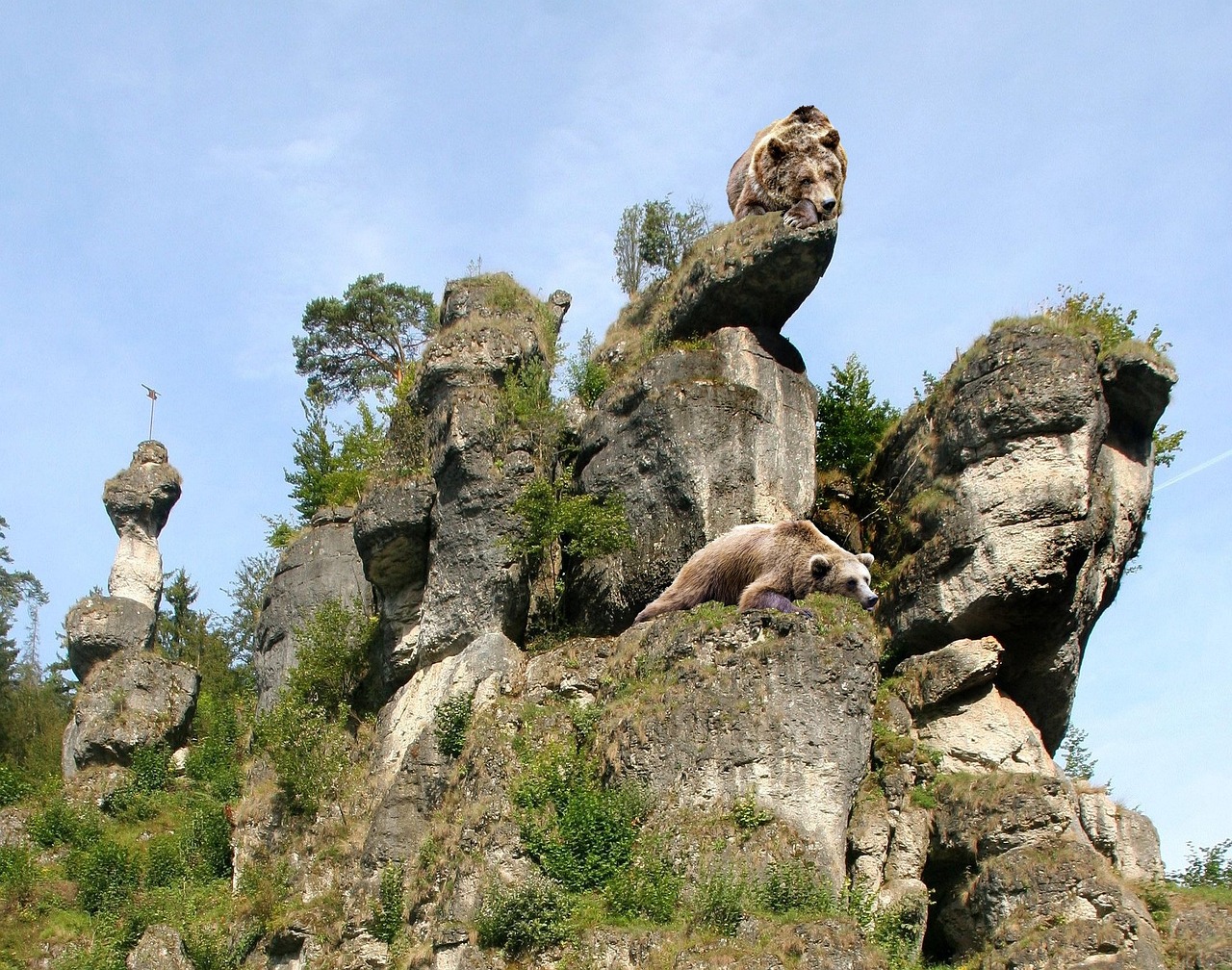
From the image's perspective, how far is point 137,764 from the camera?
30312mm

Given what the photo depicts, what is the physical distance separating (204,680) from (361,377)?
10.6 metres

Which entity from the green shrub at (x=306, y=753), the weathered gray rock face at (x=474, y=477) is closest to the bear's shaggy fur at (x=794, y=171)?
the weathered gray rock face at (x=474, y=477)

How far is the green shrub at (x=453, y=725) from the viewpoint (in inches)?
872

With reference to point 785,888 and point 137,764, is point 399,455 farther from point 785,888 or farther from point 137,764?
point 785,888

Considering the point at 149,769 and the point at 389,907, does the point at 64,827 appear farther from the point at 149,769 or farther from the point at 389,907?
the point at 389,907

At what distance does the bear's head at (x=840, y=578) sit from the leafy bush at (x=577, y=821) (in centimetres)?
453

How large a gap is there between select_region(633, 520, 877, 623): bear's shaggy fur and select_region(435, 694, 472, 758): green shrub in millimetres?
3233

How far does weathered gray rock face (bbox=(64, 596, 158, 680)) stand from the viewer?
108ft

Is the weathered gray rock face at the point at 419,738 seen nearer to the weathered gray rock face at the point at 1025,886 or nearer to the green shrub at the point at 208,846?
the green shrub at the point at 208,846

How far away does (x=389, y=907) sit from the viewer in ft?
67.8

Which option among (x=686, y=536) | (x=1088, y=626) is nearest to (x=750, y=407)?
(x=686, y=536)

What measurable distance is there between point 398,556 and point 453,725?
4.31 meters

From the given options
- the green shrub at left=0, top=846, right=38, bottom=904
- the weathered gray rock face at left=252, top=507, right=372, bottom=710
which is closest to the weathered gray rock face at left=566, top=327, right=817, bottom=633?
the weathered gray rock face at left=252, top=507, right=372, bottom=710

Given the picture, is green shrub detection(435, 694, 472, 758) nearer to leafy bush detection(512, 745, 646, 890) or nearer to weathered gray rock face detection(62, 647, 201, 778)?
leafy bush detection(512, 745, 646, 890)
